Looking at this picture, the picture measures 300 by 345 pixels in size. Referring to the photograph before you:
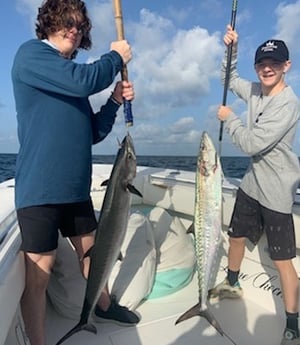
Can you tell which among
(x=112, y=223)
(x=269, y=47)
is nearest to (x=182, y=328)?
(x=112, y=223)

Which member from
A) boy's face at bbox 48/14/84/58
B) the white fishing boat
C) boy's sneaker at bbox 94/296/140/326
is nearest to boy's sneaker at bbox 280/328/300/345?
the white fishing boat

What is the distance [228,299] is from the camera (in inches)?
127

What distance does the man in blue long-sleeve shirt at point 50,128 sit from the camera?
1.94 m

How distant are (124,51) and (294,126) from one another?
49.5 inches

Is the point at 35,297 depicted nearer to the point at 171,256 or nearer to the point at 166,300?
the point at 166,300

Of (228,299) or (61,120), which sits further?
(228,299)

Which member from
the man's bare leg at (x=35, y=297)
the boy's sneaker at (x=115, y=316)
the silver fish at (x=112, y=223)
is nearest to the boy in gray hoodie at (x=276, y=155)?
the silver fish at (x=112, y=223)

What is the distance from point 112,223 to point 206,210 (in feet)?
2.06

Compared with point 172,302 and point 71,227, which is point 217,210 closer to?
point 71,227

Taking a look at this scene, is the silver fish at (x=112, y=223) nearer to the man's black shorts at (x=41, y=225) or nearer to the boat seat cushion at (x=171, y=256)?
the man's black shorts at (x=41, y=225)

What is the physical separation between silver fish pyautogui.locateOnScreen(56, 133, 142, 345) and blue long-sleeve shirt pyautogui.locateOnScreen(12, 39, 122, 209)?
0.21m

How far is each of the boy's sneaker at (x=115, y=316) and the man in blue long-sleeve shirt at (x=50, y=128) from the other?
685 millimetres

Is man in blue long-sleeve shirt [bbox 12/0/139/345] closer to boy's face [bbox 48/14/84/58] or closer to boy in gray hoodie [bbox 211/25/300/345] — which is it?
boy's face [bbox 48/14/84/58]

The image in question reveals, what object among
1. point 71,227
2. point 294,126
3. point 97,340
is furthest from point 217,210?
point 97,340
